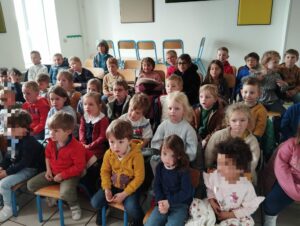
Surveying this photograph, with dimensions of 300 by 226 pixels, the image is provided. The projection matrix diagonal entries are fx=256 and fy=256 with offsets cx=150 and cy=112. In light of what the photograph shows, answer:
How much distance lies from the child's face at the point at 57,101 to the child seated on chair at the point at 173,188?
1289mm

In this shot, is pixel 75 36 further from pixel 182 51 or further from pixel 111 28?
pixel 182 51

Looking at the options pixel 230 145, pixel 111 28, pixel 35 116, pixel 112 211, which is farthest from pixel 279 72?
pixel 111 28

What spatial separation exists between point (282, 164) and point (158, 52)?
4.81 m

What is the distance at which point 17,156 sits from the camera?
1.97 m

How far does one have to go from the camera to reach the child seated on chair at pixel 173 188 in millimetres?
1484

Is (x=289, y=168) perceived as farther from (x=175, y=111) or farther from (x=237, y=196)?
(x=175, y=111)

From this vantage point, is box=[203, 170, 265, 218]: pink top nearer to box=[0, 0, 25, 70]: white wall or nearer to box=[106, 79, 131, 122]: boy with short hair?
box=[106, 79, 131, 122]: boy with short hair

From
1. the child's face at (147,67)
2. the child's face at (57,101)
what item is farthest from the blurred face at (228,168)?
the child's face at (147,67)

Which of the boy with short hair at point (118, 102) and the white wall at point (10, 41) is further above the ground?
the white wall at point (10, 41)

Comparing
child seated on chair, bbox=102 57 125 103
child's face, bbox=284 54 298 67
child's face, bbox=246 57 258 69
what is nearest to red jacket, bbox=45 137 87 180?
child seated on chair, bbox=102 57 125 103

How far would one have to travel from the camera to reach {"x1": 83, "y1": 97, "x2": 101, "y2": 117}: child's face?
2.12 m

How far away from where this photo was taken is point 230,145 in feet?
4.67

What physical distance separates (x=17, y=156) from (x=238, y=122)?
1660mm

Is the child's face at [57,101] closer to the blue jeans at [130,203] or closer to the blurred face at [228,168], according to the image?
the blue jeans at [130,203]
